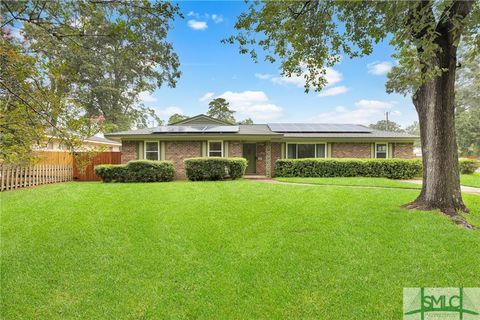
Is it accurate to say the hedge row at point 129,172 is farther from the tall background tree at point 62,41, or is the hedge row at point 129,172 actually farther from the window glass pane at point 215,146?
the tall background tree at point 62,41

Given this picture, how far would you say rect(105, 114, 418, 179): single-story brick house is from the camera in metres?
15.9

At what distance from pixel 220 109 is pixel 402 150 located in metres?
29.1

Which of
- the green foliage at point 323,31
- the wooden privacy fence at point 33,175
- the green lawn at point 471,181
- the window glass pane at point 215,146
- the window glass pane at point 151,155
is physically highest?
the green foliage at point 323,31

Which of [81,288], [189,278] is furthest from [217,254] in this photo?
[81,288]

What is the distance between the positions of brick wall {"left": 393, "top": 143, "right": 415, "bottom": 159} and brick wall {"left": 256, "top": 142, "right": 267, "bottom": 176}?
27.3 ft

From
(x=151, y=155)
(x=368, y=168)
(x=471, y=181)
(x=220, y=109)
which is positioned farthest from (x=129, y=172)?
(x=220, y=109)

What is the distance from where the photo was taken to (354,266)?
4.01m

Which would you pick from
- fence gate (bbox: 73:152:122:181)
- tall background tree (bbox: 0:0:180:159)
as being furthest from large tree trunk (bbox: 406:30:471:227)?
fence gate (bbox: 73:152:122:181)

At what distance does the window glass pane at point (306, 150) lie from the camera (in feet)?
58.9

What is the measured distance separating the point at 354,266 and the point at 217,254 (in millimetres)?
2069

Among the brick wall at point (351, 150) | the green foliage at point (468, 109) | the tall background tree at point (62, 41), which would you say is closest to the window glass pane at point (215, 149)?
the brick wall at point (351, 150)

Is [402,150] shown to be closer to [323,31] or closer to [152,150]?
[323,31]

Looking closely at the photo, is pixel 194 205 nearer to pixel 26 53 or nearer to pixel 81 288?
pixel 81 288

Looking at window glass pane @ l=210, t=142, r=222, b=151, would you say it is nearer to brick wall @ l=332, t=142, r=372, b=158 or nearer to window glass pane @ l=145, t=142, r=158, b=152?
window glass pane @ l=145, t=142, r=158, b=152
